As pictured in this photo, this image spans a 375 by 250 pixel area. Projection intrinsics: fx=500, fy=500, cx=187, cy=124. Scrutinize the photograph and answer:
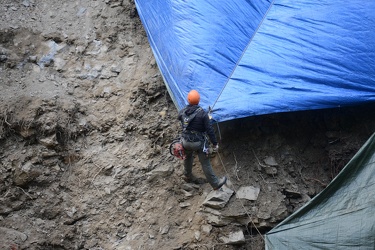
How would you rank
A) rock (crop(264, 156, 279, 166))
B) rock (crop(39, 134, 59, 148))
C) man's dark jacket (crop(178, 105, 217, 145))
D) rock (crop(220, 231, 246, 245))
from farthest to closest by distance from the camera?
rock (crop(39, 134, 59, 148)) < rock (crop(264, 156, 279, 166)) < rock (crop(220, 231, 246, 245)) < man's dark jacket (crop(178, 105, 217, 145))

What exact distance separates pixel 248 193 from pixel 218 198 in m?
0.41

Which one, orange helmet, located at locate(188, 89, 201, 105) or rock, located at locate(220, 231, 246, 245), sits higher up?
orange helmet, located at locate(188, 89, 201, 105)

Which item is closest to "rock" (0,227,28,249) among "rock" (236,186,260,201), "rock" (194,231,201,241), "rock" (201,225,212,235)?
"rock" (194,231,201,241)

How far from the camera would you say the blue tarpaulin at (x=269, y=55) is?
253 inches

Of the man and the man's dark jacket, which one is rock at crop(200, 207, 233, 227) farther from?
the man's dark jacket

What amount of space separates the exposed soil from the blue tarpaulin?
2.05ft

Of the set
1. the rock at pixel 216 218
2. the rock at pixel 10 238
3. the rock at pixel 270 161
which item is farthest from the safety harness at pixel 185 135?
the rock at pixel 10 238

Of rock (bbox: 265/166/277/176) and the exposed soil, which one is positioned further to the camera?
rock (bbox: 265/166/277/176)

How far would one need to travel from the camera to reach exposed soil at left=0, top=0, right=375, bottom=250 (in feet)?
21.1

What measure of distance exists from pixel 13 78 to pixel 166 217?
10.7 feet

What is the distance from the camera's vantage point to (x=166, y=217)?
21.5 ft

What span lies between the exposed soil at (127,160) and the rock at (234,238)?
23mm

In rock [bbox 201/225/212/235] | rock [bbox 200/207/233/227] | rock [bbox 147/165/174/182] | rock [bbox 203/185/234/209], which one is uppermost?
rock [bbox 203/185/234/209]

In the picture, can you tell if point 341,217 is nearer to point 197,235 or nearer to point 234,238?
point 234,238
